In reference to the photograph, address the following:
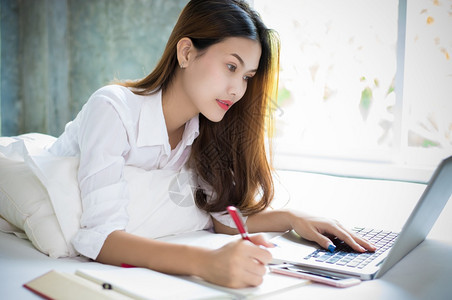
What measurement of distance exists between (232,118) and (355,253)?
66 centimetres

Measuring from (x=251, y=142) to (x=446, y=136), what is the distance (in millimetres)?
1724

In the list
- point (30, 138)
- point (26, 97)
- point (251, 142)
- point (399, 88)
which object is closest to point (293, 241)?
point (251, 142)

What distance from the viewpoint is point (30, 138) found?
1.93 metres

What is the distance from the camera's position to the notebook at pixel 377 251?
0.92 meters

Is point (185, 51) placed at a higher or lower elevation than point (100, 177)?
higher

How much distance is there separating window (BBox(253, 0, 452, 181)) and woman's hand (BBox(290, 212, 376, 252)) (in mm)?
1481

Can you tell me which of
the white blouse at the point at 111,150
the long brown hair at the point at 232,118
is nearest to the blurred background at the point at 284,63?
the long brown hair at the point at 232,118

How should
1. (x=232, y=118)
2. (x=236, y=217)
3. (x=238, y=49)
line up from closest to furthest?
(x=236, y=217) < (x=238, y=49) < (x=232, y=118)

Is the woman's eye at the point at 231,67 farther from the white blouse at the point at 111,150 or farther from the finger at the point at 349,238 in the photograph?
the finger at the point at 349,238

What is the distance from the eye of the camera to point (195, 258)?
3.03 feet

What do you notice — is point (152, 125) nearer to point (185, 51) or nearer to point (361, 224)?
point (185, 51)

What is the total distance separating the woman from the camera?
1.09 meters

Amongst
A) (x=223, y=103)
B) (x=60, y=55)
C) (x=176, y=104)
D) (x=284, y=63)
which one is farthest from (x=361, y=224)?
(x=60, y=55)

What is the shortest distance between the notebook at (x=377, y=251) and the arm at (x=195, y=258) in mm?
166
